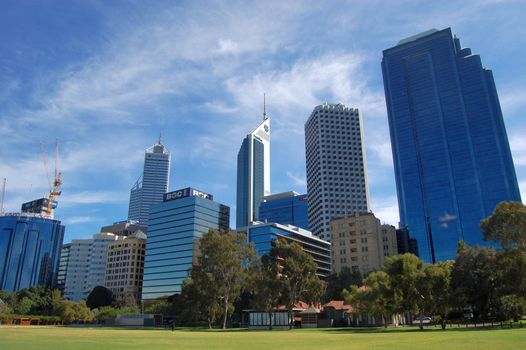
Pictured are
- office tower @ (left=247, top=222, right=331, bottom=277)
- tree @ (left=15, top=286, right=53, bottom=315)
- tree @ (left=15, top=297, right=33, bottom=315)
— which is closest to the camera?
tree @ (left=15, top=297, right=33, bottom=315)

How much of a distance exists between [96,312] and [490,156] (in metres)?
174

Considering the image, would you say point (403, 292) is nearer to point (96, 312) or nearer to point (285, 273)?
point (285, 273)

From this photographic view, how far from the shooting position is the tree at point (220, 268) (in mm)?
80062

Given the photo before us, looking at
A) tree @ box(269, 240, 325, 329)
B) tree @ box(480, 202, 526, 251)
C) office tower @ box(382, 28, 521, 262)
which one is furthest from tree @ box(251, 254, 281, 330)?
office tower @ box(382, 28, 521, 262)

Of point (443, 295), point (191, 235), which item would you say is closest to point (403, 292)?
point (443, 295)

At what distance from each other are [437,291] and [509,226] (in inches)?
513

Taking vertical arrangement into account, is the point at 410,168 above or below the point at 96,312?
above

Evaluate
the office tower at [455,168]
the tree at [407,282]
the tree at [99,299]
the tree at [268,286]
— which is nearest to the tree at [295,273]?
the tree at [268,286]

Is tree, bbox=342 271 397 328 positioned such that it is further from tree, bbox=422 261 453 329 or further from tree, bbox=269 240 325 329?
tree, bbox=269 240 325 329

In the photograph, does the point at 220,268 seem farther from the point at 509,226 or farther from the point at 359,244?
the point at 359,244

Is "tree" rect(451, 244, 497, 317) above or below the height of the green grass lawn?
above

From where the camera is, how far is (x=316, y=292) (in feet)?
250

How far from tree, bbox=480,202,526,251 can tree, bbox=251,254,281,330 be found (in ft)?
116

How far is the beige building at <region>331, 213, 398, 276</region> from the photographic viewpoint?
14829cm
